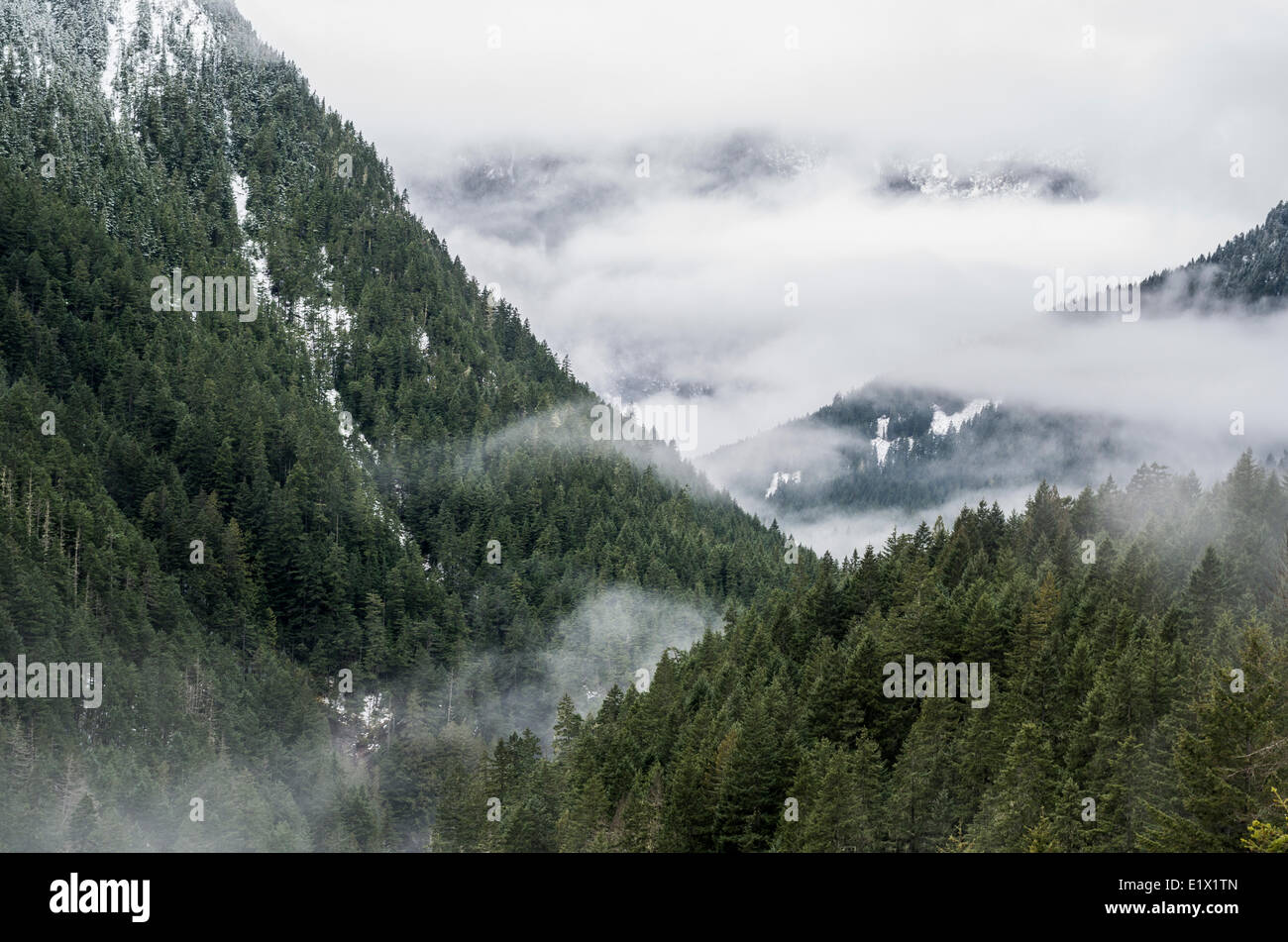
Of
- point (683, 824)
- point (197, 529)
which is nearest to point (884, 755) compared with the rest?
point (683, 824)

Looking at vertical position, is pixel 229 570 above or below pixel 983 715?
above

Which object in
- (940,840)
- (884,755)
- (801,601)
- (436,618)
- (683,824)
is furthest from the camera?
(436,618)

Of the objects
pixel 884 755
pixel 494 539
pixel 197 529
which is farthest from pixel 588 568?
pixel 884 755

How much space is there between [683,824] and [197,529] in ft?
346

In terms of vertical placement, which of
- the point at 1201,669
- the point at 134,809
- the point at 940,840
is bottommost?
the point at 134,809

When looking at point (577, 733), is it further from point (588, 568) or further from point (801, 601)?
point (588, 568)

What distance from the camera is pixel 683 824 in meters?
64.1

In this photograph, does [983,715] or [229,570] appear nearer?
[983,715]

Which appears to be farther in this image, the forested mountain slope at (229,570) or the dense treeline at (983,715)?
the forested mountain slope at (229,570)

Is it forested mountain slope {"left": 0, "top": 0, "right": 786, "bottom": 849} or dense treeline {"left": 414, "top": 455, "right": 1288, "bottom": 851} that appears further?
forested mountain slope {"left": 0, "top": 0, "right": 786, "bottom": 849}

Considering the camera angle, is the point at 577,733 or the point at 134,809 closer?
the point at 134,809

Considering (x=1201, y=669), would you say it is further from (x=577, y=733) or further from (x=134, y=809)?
(x=134, y=809)

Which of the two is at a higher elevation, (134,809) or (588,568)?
(588,568)
